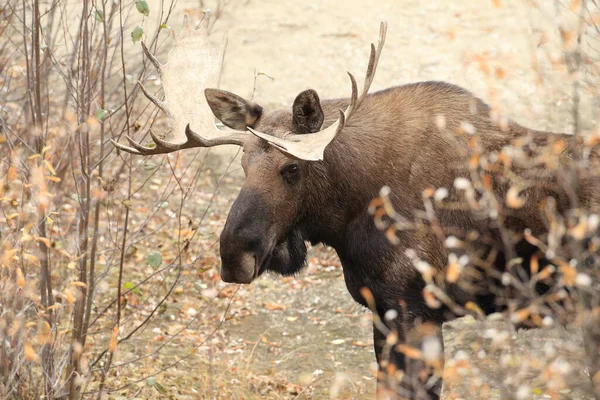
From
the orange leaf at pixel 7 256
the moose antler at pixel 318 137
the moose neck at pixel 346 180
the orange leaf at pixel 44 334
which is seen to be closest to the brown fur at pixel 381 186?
the moose neck at pixel 346 180

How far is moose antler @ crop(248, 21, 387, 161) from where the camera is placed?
200 inches

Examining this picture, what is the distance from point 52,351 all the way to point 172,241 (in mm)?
4097

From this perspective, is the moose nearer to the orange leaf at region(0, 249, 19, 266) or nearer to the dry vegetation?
the dry vegetation

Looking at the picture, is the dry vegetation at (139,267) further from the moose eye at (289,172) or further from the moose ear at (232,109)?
the moose eye at (289,172)

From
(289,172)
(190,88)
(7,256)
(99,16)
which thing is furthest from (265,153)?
(7,256)

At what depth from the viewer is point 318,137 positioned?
17.5ft

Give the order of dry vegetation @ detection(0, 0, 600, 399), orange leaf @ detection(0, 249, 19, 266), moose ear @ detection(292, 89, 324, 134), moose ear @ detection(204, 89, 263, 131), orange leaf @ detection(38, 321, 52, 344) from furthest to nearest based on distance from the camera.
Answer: moose ear @ detection(204, 89, 263, 131) < moose ear @ detection(292, 89, 324, 134) < orange leaf @ detection(38, 321, 52, 344) < dry vegetation @ detection(0, 0, 600, 399) < orange leaf @ detection(0, 249, 19, 266)

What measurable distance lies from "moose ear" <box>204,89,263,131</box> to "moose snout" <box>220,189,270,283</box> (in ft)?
2.23

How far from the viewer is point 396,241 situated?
5242 millimetres

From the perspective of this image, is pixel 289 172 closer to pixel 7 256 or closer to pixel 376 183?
pixel 376 183

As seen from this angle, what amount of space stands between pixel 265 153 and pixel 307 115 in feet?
1.09

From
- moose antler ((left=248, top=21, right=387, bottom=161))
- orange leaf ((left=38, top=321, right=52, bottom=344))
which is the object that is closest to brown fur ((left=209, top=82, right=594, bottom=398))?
moose antler ((left=248, top=21, right=387, bottom=161))

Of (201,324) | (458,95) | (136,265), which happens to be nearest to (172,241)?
(136,265)

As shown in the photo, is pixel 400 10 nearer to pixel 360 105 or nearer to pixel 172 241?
pixel 172 241
